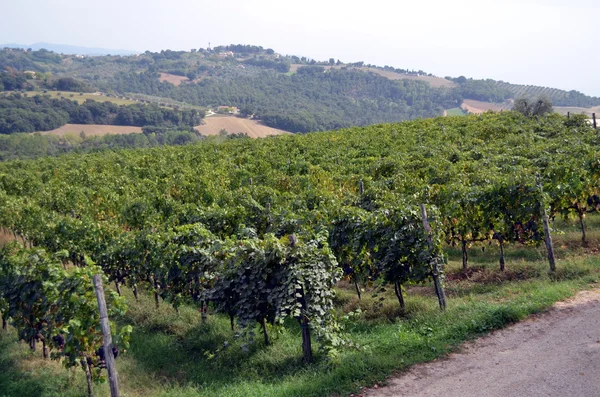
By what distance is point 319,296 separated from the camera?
874cm

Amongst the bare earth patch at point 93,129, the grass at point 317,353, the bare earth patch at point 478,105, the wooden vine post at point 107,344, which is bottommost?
the grass at point 317,353

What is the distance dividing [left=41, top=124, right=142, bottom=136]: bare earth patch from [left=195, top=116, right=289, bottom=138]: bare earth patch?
42.9ft

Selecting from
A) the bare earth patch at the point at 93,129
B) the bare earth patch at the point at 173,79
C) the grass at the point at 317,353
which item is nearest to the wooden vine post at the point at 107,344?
the grass at the point at 317,353

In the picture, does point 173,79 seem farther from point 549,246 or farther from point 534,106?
point 549,246

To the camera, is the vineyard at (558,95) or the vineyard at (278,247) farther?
the vineyard at (558,95)

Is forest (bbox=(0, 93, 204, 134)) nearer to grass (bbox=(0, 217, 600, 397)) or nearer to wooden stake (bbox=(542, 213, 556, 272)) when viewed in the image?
grass (bbox=(0, 217, 600, 397))

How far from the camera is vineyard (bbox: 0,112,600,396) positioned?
8.59 meters

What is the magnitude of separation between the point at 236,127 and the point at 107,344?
93.4 m

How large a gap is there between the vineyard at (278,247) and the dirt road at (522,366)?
1.79 feet

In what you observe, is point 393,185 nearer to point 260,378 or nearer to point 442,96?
point 260,378

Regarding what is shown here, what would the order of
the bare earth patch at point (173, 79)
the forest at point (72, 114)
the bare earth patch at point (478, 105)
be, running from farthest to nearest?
the bare earth patch at point (173, 79), the bare earth patch at point (478, 105), the forest at point (72, 114)

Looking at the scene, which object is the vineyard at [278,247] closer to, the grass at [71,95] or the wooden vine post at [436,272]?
the wooden vine post at [436,272]

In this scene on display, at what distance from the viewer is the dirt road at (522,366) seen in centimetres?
701

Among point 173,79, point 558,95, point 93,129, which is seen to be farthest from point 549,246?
point 173,79
